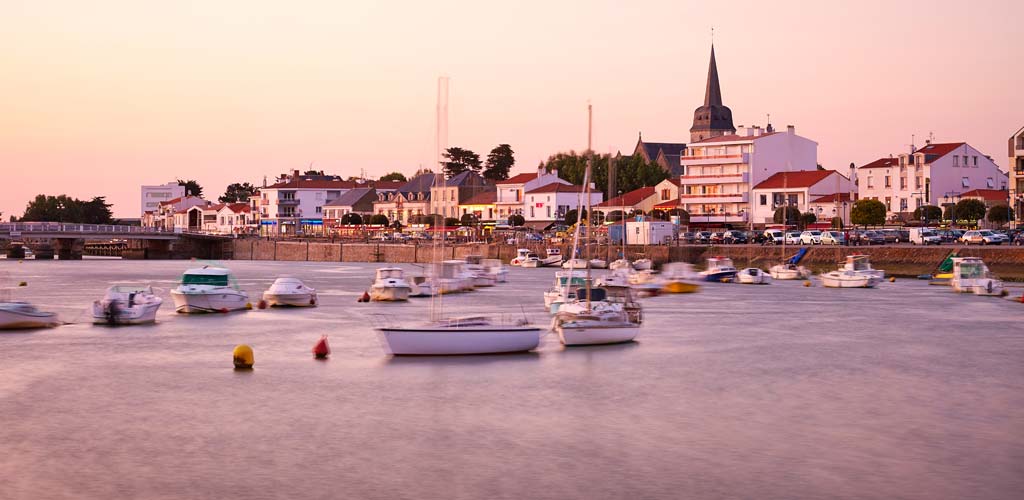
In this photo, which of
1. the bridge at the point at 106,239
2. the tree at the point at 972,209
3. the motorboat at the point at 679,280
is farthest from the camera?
the bridge at the point at 106,239

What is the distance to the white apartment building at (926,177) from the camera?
4665 inches

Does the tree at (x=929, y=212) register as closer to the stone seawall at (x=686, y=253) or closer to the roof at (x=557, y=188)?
the stone seawall at (x=686, y=253)

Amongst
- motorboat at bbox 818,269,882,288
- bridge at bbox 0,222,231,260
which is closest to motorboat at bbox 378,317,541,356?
motorboat at bbox 818,269,882,288

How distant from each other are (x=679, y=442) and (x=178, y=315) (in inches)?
1406

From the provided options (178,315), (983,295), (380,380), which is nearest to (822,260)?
(983,295)

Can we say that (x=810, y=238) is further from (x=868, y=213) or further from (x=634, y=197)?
(x=634, y=197)

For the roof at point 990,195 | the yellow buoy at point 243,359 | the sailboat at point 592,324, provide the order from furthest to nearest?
the roof at point 990,195 < the sailboat at point 592,324 < the yellow buoy at point 243,359

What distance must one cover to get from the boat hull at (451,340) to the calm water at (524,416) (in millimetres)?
495

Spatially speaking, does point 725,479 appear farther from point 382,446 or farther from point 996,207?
point 996,207

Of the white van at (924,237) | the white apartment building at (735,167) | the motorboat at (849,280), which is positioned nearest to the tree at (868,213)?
the white van at (924,237)

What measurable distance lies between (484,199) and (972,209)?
7507 centimetres

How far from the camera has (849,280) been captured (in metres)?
74.8

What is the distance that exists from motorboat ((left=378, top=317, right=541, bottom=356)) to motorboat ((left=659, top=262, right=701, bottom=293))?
39.3 m

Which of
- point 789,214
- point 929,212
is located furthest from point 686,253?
point 789,214
